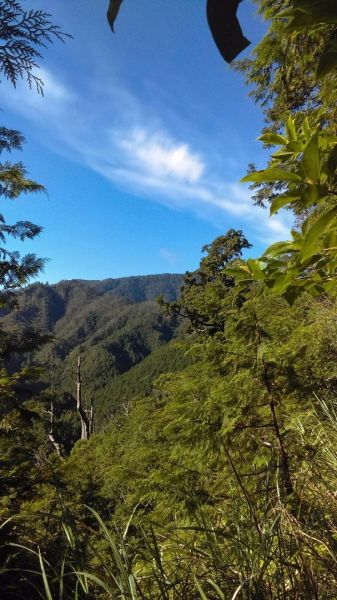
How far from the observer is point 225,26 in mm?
481

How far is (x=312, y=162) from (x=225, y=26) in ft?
0.95

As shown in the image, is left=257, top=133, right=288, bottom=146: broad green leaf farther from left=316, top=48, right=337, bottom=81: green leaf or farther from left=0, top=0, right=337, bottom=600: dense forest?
left=316, top=48, right=337, bottom=81: green leaf

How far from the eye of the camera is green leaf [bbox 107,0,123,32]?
0.47 meters

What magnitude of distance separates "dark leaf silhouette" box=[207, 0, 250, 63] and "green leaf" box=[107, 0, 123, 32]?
116 millimetres

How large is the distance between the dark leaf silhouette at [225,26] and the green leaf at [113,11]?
0.38 ft

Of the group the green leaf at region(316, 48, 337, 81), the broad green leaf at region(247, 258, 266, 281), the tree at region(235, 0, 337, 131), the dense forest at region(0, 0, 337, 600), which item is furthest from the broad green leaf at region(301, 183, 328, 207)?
the tree at region(235, 0, 337, 131)

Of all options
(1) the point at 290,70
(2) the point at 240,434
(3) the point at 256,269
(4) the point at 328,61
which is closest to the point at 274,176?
(4) the point at 328,61

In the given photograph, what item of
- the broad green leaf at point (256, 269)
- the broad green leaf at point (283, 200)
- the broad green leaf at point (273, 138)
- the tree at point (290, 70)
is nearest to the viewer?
the broad green leaf at point (283, 200)

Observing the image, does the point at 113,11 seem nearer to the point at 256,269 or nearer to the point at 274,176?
the point at 274,176

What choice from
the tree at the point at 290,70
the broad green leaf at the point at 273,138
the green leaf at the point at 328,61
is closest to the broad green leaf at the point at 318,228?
the green leaf at the point at 328,61

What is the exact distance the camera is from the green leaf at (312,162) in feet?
2.10

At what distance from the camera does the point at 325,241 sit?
94 centimetres

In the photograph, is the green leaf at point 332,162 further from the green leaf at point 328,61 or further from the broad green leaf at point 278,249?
the broad green leaf at point 278,249

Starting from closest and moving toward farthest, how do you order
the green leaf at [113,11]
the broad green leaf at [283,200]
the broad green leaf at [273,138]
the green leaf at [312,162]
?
the green leaf at [113,11], the green leaf at [312,162], the broad green leaf at [283,200], the broad green leaf at [273,138]
